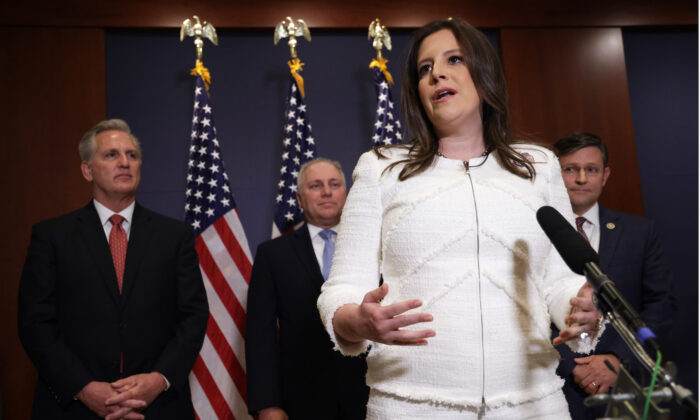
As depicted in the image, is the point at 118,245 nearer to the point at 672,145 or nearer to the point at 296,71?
the point at 296,71

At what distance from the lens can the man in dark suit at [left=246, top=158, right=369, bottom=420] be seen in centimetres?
300

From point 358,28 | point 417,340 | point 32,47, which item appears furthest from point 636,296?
point 32,47

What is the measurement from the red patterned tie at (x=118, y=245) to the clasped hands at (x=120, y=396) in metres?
0.39

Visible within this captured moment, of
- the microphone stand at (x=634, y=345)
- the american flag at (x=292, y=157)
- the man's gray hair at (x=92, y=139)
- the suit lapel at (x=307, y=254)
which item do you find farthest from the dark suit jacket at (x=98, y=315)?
the microphone stand at (x=634, y=345)

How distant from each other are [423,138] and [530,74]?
3270 mm

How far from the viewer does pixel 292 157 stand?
4078mm

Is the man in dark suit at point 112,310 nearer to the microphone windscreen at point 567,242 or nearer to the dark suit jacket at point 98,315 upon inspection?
the dark suit jacket at point 98,315

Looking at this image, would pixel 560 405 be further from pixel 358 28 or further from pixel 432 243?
pixel 358 28

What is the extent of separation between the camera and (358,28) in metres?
4.50

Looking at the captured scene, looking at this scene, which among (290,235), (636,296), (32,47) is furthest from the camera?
(32,47)

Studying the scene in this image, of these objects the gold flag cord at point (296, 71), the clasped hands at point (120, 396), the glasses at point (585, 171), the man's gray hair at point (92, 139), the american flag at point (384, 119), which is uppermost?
the gold flag cord at point (296, 71)

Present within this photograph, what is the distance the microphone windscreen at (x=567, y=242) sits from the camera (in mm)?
1013

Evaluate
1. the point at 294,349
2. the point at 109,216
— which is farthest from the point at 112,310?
the point at 294,349

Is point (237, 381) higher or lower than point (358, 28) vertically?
lower
